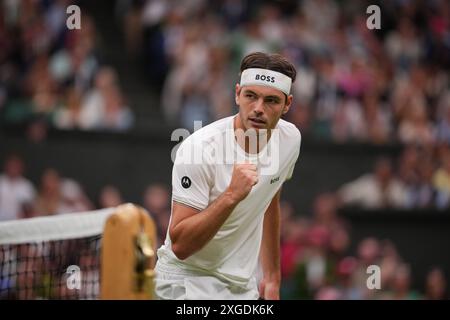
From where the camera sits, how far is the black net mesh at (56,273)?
28.0 feet

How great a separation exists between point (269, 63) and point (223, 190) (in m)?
0.98

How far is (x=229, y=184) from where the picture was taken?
21.5 ft

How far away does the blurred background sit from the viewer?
50.8 feet

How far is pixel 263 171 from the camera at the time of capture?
7.09m

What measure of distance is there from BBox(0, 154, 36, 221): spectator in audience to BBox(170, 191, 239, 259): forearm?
8429mm

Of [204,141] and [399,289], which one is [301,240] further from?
[204,141]

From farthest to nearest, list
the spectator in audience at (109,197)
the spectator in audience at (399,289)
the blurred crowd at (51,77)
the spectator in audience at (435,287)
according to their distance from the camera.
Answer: the blurred crowd at (51,77)
the spectator in audience at (435,287)
the spectator in audience at (109,197)
the spectator in audience at (399,289)

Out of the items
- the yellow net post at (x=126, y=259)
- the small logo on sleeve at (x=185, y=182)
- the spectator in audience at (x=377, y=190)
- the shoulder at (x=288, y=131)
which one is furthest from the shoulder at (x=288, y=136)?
the spectator in audience at (x=377, y=190)

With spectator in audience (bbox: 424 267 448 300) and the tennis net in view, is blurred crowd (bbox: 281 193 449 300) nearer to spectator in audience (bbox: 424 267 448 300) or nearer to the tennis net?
spectator in audience (bbox: 424 267 448 300)

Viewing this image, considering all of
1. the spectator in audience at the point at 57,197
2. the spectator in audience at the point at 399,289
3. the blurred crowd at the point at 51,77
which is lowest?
the spectator in audience at the point at 399,289

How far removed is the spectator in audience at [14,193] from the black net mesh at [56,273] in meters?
4.92

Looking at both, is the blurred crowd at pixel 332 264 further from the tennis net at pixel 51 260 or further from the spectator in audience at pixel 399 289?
the tennis net at pixel 51 260

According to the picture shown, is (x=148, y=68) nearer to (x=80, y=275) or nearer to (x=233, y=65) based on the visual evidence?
(x=233, y=65)
